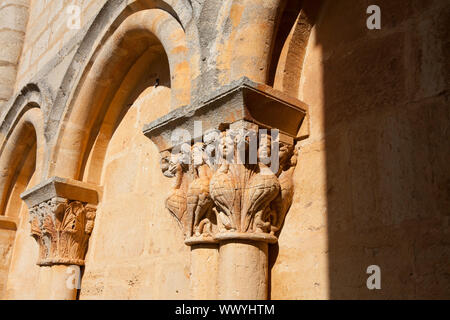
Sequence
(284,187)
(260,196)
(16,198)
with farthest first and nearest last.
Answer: (16,198) < (284,187) < (260,196)

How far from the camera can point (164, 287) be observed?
274cm

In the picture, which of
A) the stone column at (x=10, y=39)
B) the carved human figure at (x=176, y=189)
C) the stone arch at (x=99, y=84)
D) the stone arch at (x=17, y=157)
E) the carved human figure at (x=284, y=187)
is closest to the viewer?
the carved human figure at (x=284, y=187)

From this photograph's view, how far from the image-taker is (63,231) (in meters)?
3.56

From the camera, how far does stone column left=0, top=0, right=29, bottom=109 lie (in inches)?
215

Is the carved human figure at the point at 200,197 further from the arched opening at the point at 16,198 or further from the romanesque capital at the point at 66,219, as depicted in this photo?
the arched opening at the point at 16,198

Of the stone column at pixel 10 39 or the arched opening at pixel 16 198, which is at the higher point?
the stone column at pixel 10 39

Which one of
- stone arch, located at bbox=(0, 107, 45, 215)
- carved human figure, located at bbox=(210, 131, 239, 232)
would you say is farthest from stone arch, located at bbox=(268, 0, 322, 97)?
stone arch, located at bbox=(0, 107, 45, 215)

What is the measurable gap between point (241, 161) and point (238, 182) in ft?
0.30

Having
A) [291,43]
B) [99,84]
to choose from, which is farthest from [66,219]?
[291,43]

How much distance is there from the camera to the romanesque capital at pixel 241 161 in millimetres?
2033

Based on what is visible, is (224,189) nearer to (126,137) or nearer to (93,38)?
(126,137)

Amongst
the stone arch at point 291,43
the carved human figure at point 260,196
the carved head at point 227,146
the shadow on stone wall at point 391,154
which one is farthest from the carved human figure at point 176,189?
the shadow on stone wall at point 391,154

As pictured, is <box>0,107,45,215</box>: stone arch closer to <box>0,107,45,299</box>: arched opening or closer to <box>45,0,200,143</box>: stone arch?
<box>0,107,45,299</box>: arched opening

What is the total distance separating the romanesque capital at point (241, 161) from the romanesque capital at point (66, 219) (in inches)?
61.0
